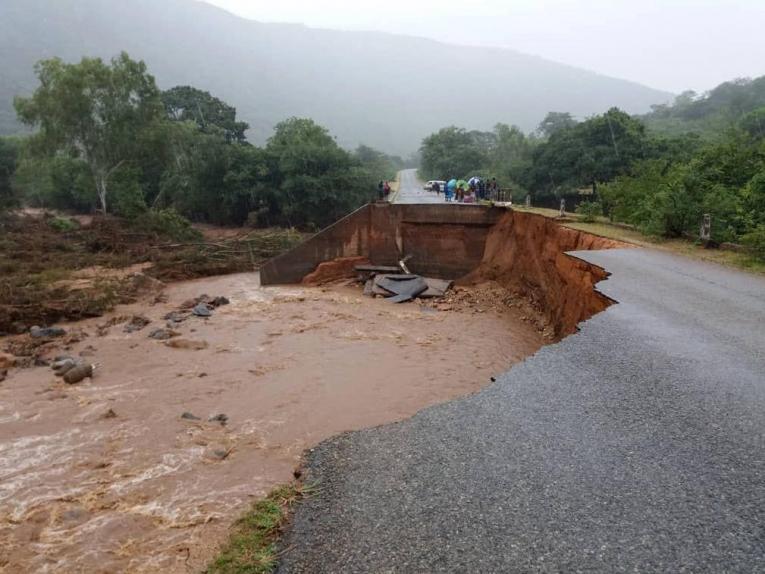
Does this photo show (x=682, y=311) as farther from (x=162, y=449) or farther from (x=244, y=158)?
(x=244, y=158)

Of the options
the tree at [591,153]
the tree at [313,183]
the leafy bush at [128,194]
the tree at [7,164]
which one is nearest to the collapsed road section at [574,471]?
the tree at [591,153]

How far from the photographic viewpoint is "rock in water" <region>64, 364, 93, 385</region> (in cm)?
1045

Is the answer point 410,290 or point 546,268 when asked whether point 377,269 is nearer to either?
point 410,290

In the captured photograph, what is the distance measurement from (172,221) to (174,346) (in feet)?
67.1

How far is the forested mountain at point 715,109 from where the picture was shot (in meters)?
56.9

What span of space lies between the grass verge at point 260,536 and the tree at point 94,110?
32.9 meters

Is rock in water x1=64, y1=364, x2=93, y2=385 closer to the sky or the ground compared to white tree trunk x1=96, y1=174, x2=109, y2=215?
closer to the ground

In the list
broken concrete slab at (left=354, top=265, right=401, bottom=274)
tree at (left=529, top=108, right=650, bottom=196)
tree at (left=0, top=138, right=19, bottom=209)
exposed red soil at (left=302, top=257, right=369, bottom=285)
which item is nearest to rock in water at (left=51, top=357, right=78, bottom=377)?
exposed red soil at (left=302, top=257, right=369, bottom=285)

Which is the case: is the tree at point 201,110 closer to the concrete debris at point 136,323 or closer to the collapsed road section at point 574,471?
the concrete debris at point 136,323

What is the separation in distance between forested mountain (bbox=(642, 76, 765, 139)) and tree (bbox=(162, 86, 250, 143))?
45.2 m

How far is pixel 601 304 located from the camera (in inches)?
353

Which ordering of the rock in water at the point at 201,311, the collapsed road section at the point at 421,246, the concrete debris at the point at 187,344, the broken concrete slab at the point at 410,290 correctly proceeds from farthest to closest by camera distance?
the collapsed road section at the point at 421,246
the broken concrete slab at the point at 410,290
the rock in water at the point at 201,311
the concrete debris at the point at 187,344

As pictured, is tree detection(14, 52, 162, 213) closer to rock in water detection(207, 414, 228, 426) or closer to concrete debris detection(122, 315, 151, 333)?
concrete debris detection(122, 315, 151, 333)

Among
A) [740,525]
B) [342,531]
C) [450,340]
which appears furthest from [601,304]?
[342,531]
